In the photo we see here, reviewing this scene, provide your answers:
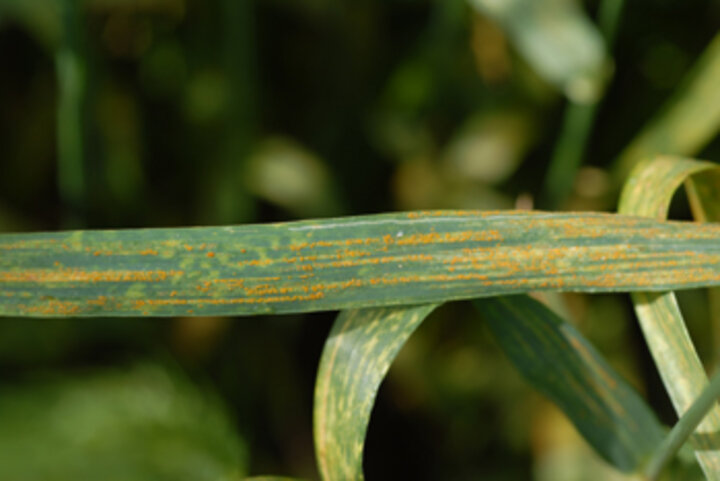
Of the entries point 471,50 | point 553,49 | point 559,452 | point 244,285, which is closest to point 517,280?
point 244,285

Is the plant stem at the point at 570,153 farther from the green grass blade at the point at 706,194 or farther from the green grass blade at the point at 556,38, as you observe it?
the green grass blade at the point at 706,194

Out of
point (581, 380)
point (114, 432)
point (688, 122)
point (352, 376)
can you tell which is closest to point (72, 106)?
point (114, 432)

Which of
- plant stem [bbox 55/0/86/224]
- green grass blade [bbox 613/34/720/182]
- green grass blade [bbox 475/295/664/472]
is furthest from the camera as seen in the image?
green grass blade [bbox 613/34/720/182]

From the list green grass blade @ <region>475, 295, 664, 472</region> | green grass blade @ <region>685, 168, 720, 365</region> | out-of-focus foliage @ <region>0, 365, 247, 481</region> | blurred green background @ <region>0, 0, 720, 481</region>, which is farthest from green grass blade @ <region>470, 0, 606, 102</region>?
out-of-focus foliage @ <region>0, 365, 247, 481</region>

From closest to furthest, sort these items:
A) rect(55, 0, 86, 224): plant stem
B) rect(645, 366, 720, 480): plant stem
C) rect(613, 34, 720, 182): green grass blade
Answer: rect(645, 366, 720, 480): plant stem, rect(55, 0, 86, 224): plant stem, rect(613, 34, 720, 182): green grass blade

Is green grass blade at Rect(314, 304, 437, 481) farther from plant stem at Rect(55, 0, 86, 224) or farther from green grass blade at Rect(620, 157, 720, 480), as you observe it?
plant stem at Rect(55, 0, 86, 224)

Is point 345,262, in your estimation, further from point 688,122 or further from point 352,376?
point 688,122
